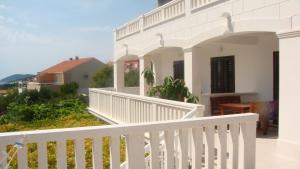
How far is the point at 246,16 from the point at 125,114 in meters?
5.41

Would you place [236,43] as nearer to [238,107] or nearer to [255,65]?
[255,65]

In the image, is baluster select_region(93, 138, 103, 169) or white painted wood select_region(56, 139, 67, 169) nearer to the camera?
white painted wood select_region(56, 139, 67, 169)

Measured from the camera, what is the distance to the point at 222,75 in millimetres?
13805

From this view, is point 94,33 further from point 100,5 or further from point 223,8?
point 223,8

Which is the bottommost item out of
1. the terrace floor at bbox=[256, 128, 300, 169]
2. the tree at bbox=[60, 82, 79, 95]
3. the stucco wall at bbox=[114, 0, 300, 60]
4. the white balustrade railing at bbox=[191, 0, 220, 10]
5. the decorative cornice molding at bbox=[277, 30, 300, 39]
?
the terrace floor at bbox=[256, 128, 300, 169]

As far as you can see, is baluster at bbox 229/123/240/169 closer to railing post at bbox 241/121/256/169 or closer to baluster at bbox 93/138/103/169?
railing post at bbox 241/121/256/169

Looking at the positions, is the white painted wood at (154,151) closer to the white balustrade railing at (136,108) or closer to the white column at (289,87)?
the white balustrade railing at (136,108)

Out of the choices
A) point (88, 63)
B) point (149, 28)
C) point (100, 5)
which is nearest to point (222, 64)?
point (149, 28)

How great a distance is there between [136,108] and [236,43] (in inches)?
163

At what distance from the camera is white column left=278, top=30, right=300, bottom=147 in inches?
258

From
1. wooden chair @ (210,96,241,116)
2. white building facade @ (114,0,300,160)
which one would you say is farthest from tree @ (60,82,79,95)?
wooden chair @ (210,96,241,116)

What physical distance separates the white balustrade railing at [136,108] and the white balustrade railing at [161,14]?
144 inches

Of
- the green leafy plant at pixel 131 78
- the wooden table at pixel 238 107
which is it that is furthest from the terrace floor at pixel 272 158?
the green leafy plant at pixel 131 78

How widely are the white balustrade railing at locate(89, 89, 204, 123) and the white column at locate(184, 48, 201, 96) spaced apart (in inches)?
79.4
